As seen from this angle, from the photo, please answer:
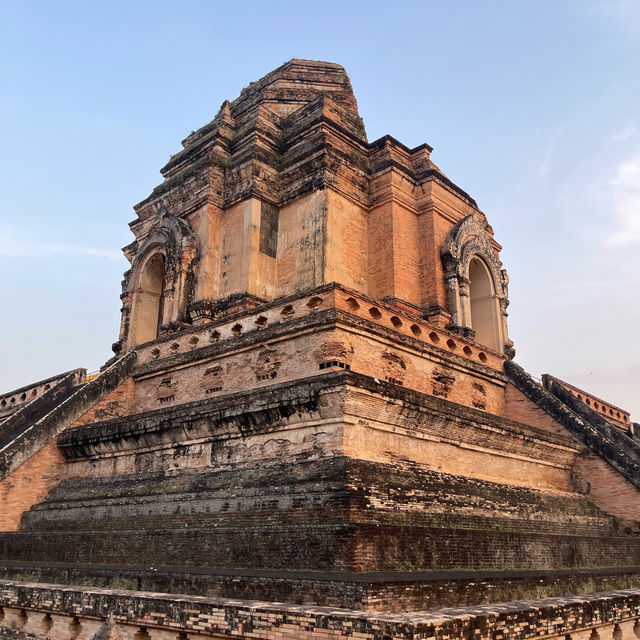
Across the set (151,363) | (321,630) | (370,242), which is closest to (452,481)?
(321,630)

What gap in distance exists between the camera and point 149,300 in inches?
725

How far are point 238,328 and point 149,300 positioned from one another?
6.95 meters

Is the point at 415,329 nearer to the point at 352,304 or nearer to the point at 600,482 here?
the point at 352,304

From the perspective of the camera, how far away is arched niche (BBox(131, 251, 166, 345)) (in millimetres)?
18016

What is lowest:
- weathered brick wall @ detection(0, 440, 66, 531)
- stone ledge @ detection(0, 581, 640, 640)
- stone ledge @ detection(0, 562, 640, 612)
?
stone ledge @ detection(0, 581, 640, 640)

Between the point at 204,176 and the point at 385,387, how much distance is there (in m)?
10.0

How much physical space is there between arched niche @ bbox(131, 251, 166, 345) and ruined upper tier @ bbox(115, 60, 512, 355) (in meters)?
0.03

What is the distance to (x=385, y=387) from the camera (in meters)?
8.89

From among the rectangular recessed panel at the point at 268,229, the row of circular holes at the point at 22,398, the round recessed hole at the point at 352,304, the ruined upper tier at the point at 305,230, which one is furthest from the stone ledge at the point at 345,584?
the row of circular holes at the point at 22,398

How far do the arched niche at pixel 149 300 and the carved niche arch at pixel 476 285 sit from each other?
772 centimetres

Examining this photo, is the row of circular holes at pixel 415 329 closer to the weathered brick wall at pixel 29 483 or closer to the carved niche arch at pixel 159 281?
the carved niche arch at pixel 159 281

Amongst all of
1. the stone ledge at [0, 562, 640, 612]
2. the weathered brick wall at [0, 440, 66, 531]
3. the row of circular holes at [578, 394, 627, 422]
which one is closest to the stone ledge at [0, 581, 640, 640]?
the stone ledge at [0, 562, 640, 612]

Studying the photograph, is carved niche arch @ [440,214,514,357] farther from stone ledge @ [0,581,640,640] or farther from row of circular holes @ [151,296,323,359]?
stone ledge @ [0,581,640,640]

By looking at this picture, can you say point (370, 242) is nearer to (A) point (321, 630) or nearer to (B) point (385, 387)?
(B) point (385, 387)
